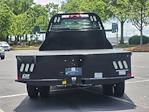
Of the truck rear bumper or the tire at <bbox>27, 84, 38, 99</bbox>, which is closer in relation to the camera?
the truck rear bumper

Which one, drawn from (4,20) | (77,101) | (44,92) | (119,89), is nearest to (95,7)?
(4,20)

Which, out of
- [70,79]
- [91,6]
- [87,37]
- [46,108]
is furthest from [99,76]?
[91,6]

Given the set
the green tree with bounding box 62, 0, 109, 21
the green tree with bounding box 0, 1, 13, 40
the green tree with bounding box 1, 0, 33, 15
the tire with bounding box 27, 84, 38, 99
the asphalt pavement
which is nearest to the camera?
the asphalt pavement

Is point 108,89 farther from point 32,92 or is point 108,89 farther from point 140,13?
point 140,13

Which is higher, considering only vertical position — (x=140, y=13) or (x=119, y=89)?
→ (x=140, y=13)

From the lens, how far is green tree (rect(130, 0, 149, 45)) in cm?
4932

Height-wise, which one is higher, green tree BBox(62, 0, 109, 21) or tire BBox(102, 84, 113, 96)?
green tree BBox(62, 0, 109, 21)

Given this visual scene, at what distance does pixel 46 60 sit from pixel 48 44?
10.4 ft

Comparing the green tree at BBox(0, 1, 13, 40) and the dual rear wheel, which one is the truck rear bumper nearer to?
the dual rear wheel

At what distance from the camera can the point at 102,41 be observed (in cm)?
1426

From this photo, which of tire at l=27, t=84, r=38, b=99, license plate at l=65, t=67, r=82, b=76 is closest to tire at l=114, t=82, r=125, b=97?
license plate at l=65, t=67, r=82, b=76

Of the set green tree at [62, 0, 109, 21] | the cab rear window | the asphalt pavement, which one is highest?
the cab rear window

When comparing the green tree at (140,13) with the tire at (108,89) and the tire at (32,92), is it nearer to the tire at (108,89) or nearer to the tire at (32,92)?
the tire at (108,89)

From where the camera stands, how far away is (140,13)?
5109 centimetres
